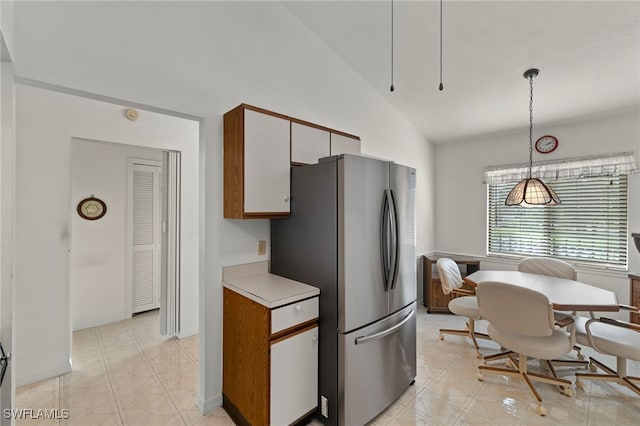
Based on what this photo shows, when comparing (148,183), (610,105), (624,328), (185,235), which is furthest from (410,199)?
(148,183)

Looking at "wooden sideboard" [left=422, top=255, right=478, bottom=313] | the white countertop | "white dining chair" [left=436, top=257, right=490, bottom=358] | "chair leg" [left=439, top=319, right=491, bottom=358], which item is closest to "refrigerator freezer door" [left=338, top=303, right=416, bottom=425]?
the white countertop

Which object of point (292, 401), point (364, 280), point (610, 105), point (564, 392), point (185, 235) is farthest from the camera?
point (185, 235)

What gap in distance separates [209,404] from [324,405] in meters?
0.87

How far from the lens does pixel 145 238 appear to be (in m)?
3.94

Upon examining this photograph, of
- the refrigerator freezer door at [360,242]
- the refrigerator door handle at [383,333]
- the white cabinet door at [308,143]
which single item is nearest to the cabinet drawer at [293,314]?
the refrigerator freezer door at [360,242]

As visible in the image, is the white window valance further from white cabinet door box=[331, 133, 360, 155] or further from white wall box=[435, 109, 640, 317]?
white cabinet door box=[331, 133, 360, 155]

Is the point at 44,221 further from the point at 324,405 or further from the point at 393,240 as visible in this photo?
the point at 393,240

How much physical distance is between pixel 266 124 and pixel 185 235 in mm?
1950

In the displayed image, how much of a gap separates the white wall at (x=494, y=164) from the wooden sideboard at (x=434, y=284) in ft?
0.82

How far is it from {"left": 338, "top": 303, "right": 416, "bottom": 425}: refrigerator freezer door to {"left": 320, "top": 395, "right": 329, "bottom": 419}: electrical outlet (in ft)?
0.37

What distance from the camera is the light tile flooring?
1.93 meters

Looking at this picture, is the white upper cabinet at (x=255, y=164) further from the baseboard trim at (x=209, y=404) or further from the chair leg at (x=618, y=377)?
the chair leg at (x=618, y=377)

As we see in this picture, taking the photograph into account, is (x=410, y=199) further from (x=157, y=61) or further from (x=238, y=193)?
(x=157, y=61)

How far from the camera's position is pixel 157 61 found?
183 cm
